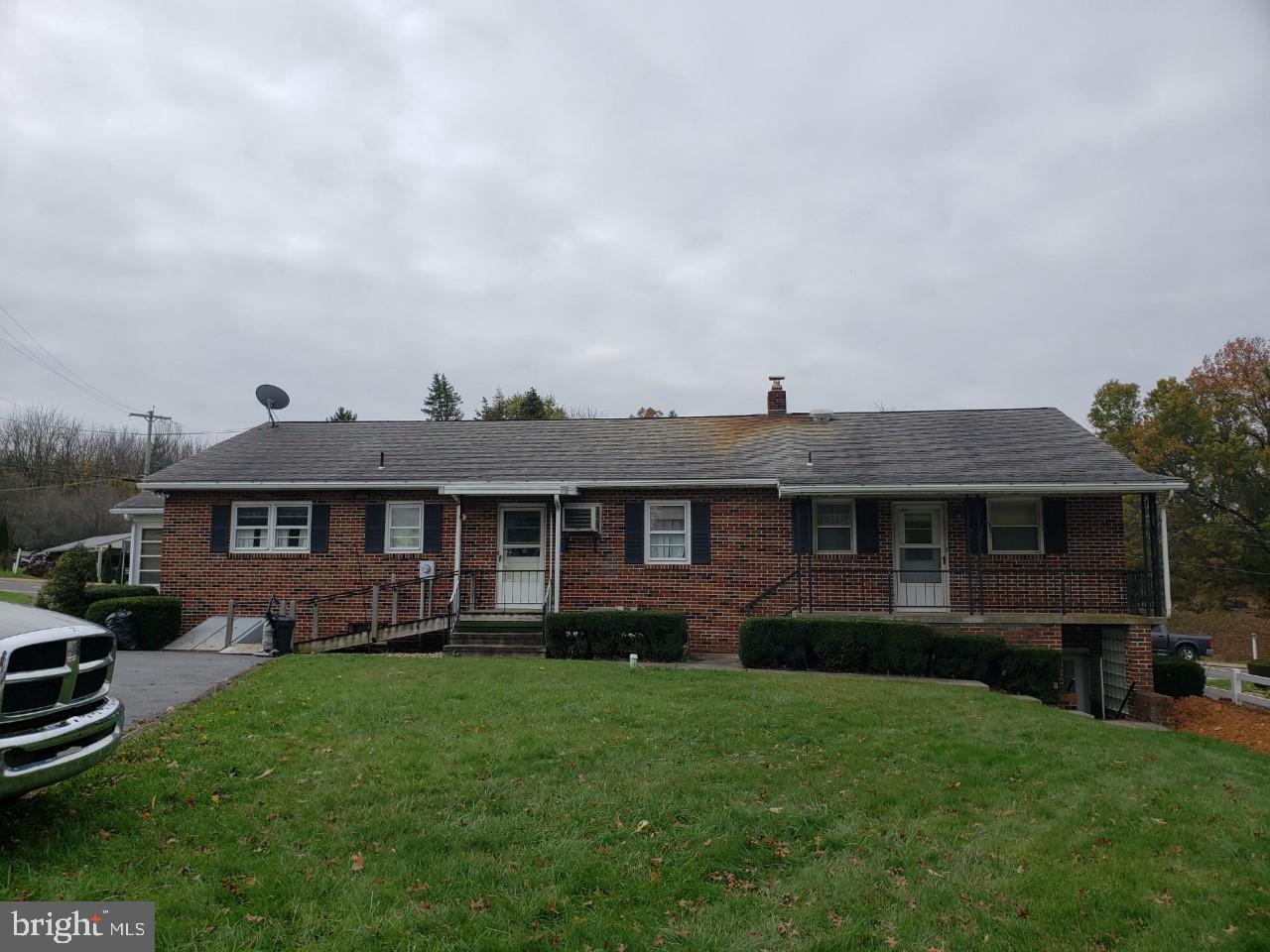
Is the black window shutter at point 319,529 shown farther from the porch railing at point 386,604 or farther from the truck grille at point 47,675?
the truck grille at point 47,675

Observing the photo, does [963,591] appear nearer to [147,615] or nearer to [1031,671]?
[1031,671]

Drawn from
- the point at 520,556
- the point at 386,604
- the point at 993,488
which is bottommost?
the point at 386,604

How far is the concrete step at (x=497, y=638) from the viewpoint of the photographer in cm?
1527

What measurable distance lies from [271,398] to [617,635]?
12408mm

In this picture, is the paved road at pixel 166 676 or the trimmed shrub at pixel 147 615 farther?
the trimmed shrub at pixel 147 615

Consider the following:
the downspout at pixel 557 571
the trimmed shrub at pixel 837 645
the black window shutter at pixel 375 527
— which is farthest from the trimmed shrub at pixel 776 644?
the black window shutter at pixel 375 527

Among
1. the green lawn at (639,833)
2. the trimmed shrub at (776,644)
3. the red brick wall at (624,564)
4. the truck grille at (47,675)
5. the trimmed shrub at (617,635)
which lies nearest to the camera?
the truck grille at (47,675)

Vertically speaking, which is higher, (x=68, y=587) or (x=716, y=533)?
(x=716, y=533)

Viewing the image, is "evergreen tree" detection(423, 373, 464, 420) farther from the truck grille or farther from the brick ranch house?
the truck grille

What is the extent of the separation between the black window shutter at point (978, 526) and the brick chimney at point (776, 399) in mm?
6398

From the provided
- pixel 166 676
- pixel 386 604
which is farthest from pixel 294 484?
pixel 166 676

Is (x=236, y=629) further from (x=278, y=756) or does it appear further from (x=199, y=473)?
(x=278, y=756)

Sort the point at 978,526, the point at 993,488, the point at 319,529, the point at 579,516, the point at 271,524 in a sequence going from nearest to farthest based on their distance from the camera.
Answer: the point at 993,488 → the point at 978,526 → the point at 579,516 → the point at 319,529 → the point at 271,524

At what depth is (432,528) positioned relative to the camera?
1748 centimetres
